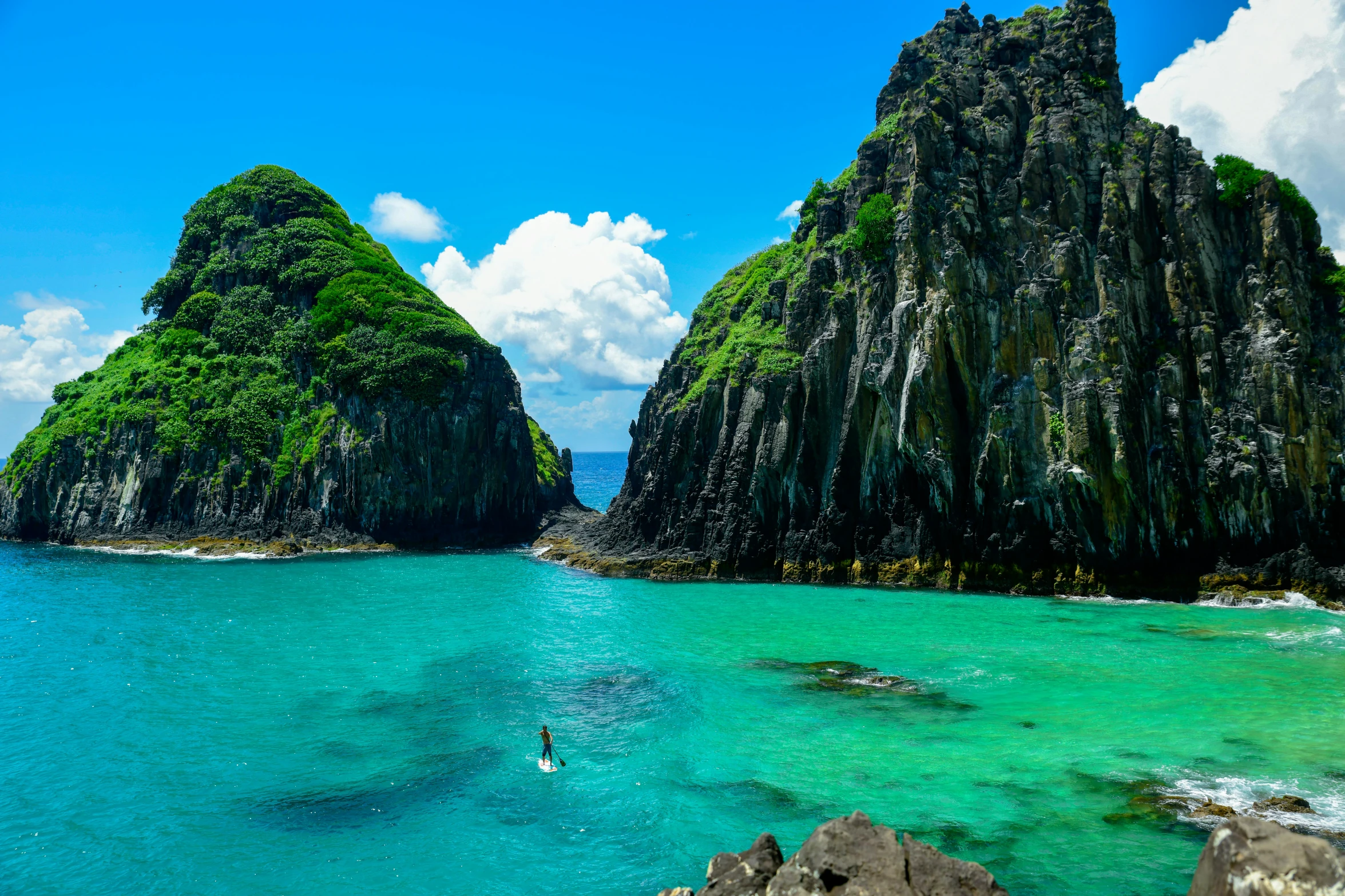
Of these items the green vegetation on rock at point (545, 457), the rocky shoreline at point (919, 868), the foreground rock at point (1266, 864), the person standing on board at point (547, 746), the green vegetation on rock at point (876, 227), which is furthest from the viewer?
the green vegetation on rock at point (545, 457)

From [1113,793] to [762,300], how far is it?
54.0 metres

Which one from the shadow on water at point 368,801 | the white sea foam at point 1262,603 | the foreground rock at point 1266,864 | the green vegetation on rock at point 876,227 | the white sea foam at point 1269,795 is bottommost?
the shadow on water at point 368,801

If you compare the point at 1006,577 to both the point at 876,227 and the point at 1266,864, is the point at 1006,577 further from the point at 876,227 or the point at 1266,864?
the point at 1266,864

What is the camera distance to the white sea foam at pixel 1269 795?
53.0ft

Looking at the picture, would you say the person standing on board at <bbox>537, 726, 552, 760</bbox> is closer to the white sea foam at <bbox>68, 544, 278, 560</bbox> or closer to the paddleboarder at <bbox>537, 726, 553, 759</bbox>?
the paddleboarder at <bbox>537, 726, 553, 759</bbox>

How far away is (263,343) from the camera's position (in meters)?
83.4

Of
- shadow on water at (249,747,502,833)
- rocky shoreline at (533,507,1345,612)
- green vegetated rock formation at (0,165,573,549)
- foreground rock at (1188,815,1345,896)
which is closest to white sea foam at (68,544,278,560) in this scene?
green vegetated rock formation at (0,165,573,549)

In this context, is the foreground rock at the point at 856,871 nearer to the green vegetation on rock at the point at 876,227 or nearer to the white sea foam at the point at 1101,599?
the white sea foam at the point at 1101,599

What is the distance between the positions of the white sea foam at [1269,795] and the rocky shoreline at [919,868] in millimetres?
8897

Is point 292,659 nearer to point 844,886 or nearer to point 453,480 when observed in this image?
point 844,886

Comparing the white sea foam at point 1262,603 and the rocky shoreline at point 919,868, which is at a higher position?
the white sea foam at point 1262,603

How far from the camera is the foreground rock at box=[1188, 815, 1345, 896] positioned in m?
7.55

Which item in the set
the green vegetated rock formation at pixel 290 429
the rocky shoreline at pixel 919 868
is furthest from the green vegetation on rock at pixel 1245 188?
the green vegetated rock formation at pixel 290 429

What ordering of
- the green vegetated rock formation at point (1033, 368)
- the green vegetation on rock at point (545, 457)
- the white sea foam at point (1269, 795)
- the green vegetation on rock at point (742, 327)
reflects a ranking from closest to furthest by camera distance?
1. the white sea foam at point (1269, 795)
2. the green vegetated rock formation at point (1033, 368)
3. the green vegetation on rock at point (742, 327)
4. the green vegetation on rock at point (545, 457)
